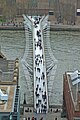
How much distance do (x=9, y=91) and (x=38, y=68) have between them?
13.1m

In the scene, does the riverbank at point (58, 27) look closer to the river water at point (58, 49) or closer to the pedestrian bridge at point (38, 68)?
the river water at point (58, 49)

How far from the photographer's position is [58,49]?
151ft

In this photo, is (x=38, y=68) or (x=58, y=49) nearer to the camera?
(x=38, y=68)

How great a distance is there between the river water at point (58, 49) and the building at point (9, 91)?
6567 mm

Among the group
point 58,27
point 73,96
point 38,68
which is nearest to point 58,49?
point 38,68

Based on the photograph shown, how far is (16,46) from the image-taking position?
4703 centimetres

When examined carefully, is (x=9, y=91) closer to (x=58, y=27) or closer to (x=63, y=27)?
(x=58, y=27)

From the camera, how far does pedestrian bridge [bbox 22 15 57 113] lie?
2905 cm

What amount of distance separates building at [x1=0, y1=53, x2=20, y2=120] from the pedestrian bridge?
407cm

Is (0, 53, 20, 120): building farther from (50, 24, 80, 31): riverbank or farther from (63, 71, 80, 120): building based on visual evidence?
(50, 24, 80, 31): riverbank

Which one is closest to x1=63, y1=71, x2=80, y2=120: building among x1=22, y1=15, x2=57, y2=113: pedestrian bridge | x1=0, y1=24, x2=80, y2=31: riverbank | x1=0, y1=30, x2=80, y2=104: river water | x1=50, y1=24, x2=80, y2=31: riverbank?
x1=22, y1=15, x2=57, y2=113: pedestrian bridge

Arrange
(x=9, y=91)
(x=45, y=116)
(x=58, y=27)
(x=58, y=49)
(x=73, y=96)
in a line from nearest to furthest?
(x=9, y=91) → (x=73, y=96) → (x=45, y=116) → (x=58, y=49) → (x=58, y=27)

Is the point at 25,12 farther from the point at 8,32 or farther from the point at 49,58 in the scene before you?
A: the point at 49,58

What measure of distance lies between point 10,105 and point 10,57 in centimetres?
2309
